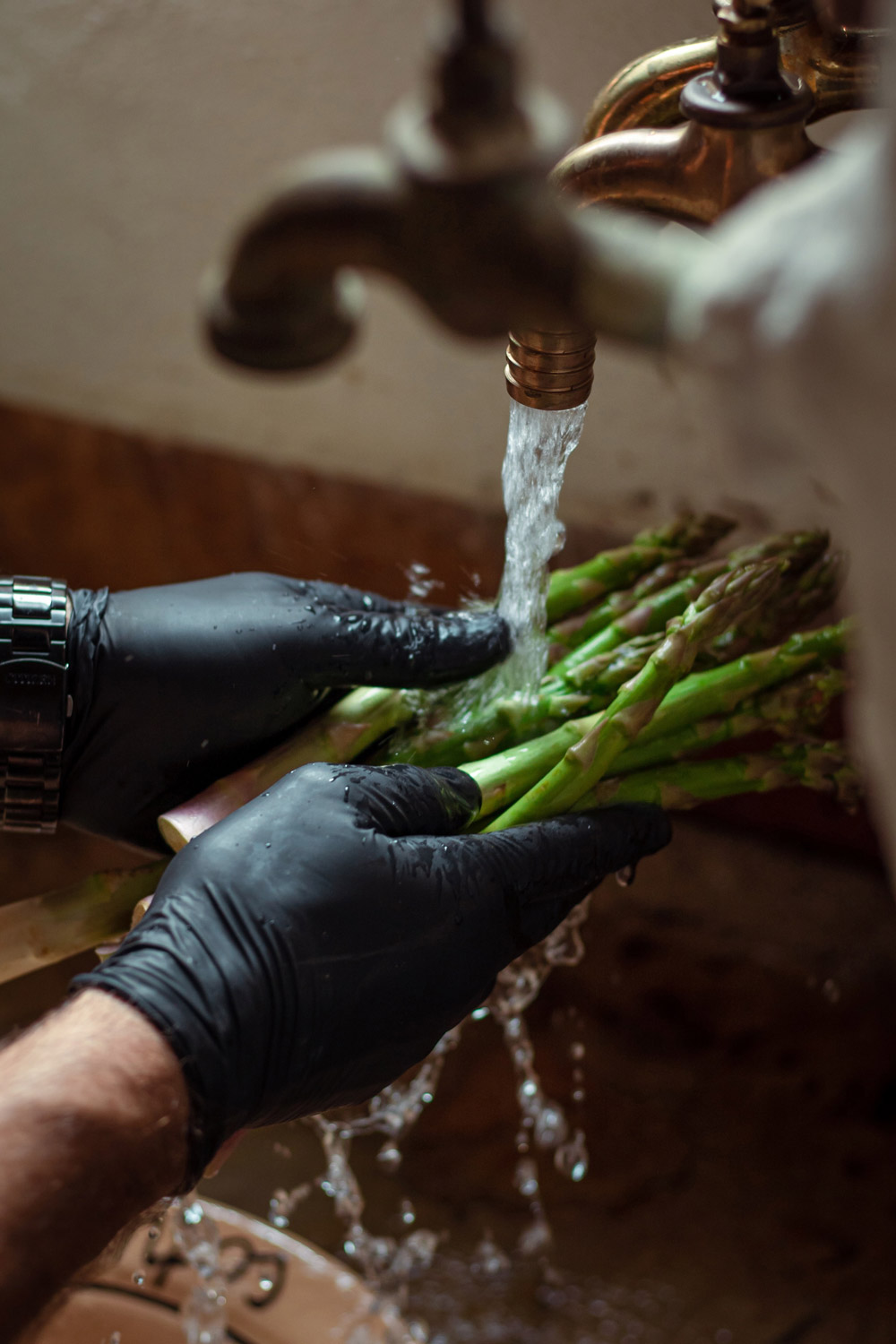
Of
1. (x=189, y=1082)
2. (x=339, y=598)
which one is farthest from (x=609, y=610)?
(x=189, y=1082)

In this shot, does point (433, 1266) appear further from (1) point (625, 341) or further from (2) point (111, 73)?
(2) point (111, 73)

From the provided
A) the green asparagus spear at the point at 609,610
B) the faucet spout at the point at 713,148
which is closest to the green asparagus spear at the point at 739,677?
the green asparagus spear at the point at 609,610

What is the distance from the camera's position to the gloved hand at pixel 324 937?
747 mm

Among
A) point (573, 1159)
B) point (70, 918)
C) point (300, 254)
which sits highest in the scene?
point (300, 254)

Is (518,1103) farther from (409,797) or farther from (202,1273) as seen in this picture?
(409,797)

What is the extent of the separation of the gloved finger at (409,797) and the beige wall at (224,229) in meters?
0.61

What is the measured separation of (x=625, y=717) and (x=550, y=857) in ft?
0.44

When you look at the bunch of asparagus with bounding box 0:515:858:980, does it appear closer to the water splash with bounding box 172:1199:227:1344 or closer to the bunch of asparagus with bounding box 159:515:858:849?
the bunch of asparagus with bounding box 159:515:858:849

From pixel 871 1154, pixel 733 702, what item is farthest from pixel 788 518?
pixel 871 1154

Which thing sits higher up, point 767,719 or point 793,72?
point 793,72

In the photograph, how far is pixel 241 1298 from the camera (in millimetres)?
1073

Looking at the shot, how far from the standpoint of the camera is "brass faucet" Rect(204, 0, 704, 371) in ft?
1.43

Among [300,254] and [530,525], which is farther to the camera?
[530,525]

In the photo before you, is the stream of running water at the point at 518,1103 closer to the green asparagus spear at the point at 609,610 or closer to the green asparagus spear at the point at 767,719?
the green asparagus spear at the point at 609,610
